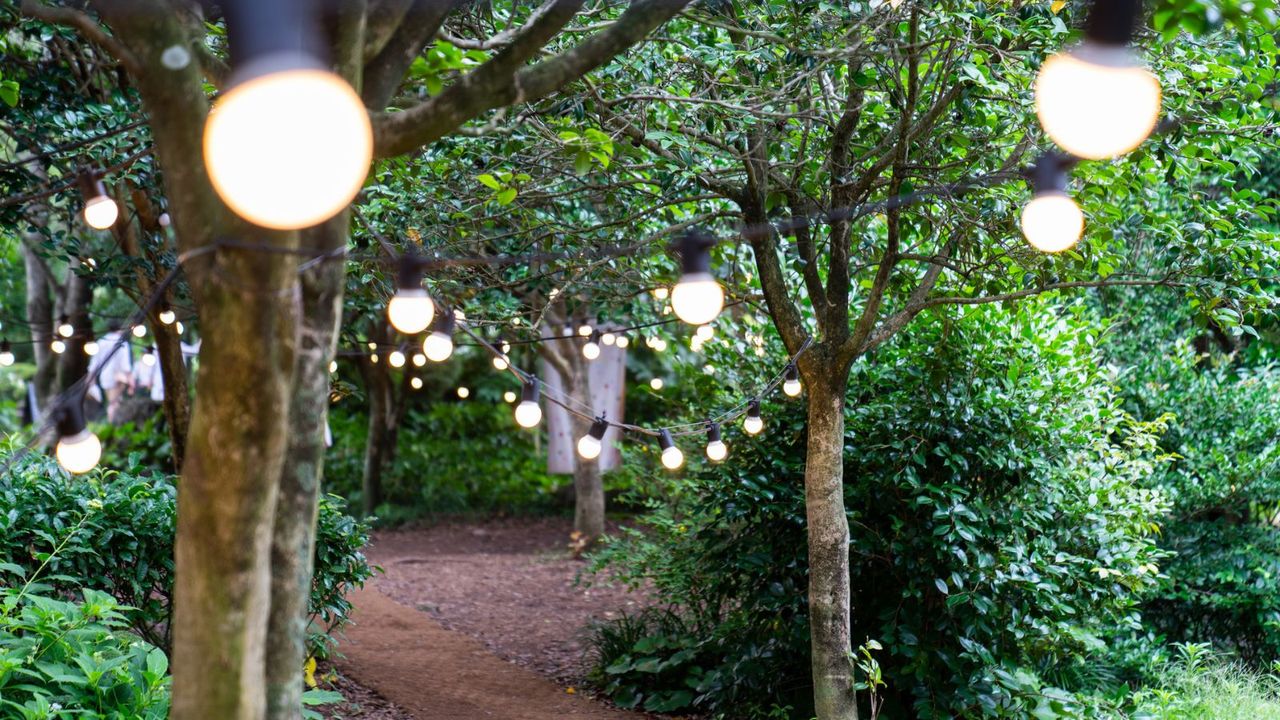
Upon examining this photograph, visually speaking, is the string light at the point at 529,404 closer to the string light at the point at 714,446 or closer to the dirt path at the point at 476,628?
the string light at the point at 714,446

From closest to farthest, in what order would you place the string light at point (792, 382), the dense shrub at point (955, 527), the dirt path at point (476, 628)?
1. the string light at point (792, 382)
2. the dense shrub at point (955, 527)
3. the dirt path at point (476, 628)

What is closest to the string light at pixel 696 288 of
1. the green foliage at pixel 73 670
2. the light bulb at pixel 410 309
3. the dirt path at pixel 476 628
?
the light bulb at pixel 410 309

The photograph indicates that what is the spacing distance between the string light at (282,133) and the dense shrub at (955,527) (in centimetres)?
487

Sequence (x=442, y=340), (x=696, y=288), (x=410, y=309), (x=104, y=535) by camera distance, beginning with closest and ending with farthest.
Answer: (x=410, y=309), (x=696, y=288), (x=442, y=340), (x=104, y=535)

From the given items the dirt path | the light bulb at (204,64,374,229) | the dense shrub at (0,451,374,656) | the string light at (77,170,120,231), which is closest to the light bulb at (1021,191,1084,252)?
the light bulb at (204,64,374,229)

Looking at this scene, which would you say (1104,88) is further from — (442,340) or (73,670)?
(73,670)

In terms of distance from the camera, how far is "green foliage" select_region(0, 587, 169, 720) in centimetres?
423

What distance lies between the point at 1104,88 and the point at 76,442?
11.9 feet

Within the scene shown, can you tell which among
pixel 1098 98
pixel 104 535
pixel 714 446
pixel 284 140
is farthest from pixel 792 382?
pixel 284 140

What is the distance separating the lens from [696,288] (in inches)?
149

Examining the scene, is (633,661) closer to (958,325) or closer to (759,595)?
(759,595)

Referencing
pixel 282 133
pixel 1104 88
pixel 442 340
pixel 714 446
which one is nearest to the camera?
pixel 282 133

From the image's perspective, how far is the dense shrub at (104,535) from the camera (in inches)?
211

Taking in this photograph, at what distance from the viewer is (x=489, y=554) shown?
13.9 m
